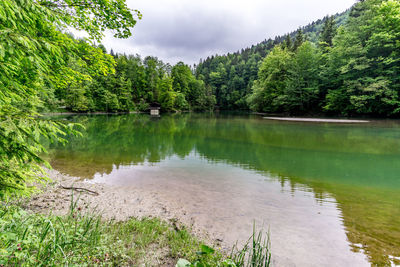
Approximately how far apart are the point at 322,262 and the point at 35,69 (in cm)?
509

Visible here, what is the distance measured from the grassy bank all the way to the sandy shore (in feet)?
1.16

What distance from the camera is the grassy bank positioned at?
1.94 metres

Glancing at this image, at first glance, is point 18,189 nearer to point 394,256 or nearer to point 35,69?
point 35,69

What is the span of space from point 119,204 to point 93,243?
2.55m

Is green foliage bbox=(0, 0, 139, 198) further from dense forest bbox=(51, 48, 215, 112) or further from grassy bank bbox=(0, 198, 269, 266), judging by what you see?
dense forest bbox=(51, 48, 215, 112)

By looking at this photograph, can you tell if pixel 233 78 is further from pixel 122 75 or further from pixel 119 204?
pixel 119 204

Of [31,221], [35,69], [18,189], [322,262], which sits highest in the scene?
[35,69]

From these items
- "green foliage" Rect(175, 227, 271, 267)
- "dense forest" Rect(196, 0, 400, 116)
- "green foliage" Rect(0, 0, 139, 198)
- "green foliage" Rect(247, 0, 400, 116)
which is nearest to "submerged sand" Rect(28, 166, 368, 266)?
"green foliage" Rect(175, 227, 271, 267)

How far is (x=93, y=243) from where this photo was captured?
249cm

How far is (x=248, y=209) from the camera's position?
4871 millimetres

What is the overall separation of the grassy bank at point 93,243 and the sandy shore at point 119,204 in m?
0.35

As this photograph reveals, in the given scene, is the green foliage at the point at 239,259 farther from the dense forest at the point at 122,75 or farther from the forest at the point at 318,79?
the forest at the point at 318,79

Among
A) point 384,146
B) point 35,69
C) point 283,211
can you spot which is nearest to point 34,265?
point 35,69

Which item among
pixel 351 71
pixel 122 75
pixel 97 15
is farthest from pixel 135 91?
pixel 97 15
